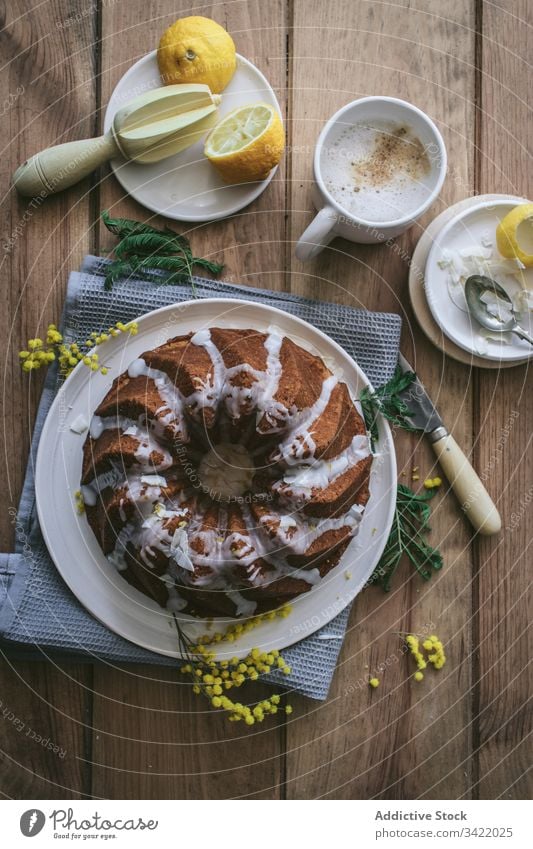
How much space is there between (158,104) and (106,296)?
1.46 ft

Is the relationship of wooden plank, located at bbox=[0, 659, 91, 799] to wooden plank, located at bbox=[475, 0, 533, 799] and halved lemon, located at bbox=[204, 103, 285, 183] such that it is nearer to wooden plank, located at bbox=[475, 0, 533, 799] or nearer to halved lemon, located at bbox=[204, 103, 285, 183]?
wooden plank, located at bbox=[475, 0, 533, 799]

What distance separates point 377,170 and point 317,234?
0.25m

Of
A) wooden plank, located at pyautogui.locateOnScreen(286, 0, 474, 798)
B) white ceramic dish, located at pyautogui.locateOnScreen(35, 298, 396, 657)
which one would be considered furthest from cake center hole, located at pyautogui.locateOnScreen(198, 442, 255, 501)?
wooden plank, located at pyautogui.locateOnScreen(286, 0, 474, 798)

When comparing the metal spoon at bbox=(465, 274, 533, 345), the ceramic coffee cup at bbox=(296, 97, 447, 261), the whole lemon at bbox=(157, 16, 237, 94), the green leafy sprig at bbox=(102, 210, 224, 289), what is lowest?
the metal spoon at bbox=(465, 274, 533, 345)

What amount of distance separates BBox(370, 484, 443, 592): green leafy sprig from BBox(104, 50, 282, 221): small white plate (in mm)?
793

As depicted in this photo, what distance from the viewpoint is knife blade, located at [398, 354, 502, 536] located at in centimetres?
174

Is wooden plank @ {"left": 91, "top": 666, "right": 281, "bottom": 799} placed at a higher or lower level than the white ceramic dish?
lower

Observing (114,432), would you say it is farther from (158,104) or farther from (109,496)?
(158,104)

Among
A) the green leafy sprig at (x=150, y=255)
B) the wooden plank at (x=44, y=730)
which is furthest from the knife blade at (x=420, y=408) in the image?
the wooden plank at (x=44, y=730)

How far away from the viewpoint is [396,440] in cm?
176

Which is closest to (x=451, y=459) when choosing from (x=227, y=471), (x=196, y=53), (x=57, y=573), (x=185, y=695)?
(x=227, y=471)

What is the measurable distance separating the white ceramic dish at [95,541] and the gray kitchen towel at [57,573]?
40 mm

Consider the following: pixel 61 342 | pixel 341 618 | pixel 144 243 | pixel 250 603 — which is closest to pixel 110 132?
pixel 144 243

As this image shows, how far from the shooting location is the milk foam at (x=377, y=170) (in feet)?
5.47
